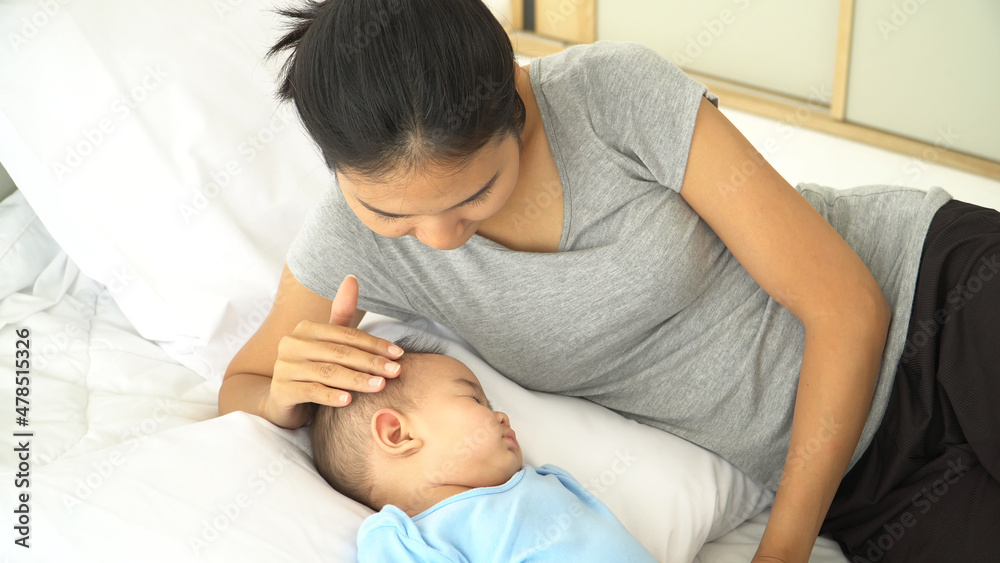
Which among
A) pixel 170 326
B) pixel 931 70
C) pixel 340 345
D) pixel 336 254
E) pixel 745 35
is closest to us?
pixel 340 345

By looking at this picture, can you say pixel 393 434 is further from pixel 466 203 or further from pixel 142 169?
pixel 142 169

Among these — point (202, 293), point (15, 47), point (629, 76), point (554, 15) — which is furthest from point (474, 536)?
point (554, 15)

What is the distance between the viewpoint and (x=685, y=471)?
1.22m

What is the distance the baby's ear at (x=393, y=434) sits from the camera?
108cm

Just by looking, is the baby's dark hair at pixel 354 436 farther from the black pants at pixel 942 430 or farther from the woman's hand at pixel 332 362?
the black pants at pixel 942 430

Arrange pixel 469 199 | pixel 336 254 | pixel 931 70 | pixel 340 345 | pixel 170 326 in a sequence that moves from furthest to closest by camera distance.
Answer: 1. pixel 931 70
2. pixel 170 326
3. pixel 336 254
4. pixel 340 345
5. pixel 469 199

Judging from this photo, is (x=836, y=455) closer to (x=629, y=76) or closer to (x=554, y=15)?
(x=629, y=76)

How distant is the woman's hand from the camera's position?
106cm

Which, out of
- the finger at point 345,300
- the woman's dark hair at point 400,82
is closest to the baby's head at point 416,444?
the finger at point 345,300

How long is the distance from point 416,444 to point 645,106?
1.86ft

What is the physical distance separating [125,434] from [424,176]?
756mm

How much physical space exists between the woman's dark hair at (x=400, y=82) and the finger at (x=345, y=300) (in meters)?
0.22

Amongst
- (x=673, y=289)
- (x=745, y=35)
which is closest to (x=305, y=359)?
(x=673, y=289)

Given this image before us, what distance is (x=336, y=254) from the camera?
3.98ft
